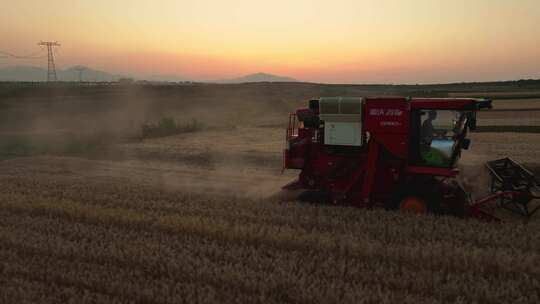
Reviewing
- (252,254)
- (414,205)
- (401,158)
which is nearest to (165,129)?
(401,158)

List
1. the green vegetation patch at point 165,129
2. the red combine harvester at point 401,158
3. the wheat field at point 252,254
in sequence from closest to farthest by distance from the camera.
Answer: the wheat field at point 252,254 → the red combine harvester at point 401,158 → the green vegetation patch at point 165,129

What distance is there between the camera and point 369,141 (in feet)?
29.5

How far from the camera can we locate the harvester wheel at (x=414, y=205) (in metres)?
8.55

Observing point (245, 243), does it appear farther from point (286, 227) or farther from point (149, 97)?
point (149, 97)

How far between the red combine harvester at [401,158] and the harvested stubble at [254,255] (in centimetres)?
63

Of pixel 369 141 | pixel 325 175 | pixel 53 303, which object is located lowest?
pixel 53 303

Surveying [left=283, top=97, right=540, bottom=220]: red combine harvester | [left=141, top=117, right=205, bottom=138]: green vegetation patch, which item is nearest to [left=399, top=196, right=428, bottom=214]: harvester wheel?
[left=283, top=97, right=540, bottom=220]: red combine harvester

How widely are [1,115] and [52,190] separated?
29.1 m

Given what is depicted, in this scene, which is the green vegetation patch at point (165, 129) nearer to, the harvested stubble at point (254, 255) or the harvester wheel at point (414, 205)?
the harvested stubble at point (254, 255)

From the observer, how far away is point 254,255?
20.8ft

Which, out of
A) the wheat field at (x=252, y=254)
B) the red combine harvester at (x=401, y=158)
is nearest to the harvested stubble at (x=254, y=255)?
the wheat field at (x=252, y=254)

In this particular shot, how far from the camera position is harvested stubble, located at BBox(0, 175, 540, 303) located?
17.4 feet

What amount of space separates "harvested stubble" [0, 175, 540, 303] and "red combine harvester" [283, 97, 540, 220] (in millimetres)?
630

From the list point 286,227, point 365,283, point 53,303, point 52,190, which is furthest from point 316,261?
point 52,190
